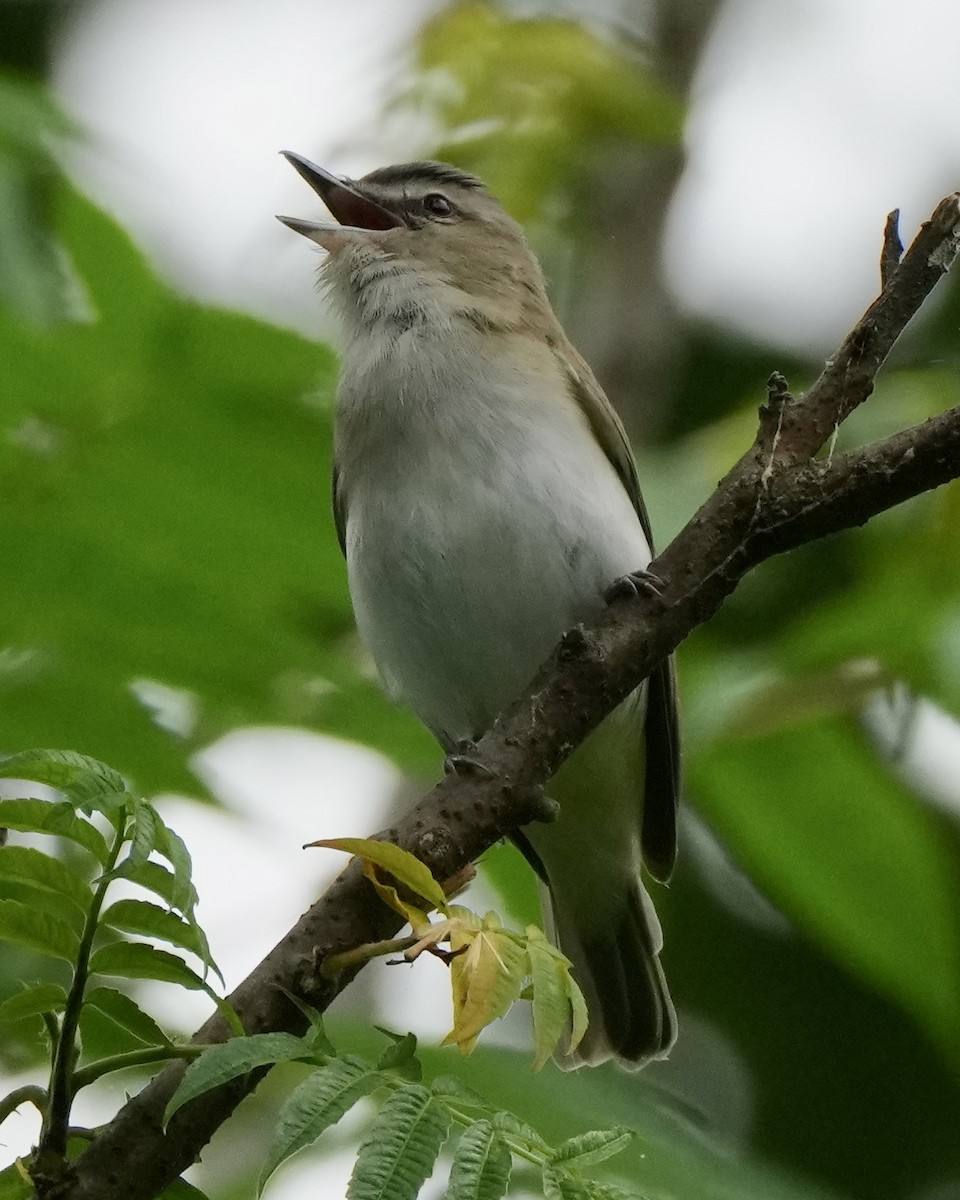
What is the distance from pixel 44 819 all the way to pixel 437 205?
371 centimetres

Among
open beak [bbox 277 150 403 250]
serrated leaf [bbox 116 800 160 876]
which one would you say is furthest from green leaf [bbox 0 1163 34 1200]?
open beak [bbox 277 150 403 250]

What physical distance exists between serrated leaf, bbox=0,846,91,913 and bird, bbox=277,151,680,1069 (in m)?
1.94

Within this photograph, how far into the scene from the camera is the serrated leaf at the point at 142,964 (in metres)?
2.03

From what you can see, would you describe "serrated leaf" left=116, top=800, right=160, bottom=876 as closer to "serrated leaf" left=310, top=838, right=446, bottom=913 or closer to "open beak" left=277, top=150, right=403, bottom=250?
"serrated leaf" left=310, top=838, right=446, bottom=913

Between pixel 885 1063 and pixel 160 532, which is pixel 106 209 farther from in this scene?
pixel 885 1063

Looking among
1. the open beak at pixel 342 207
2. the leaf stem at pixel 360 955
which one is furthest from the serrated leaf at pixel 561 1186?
the open beak at pixel 342 207

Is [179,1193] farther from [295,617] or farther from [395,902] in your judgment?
[295,617]

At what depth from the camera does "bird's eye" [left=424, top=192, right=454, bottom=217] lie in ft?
17.5

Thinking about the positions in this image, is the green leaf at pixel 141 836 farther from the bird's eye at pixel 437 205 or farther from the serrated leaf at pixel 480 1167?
the bird's eye at pixel 437 205

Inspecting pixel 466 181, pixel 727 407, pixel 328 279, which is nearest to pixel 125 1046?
pixel 328 279

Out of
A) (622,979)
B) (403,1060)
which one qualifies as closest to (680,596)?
(403,1060)

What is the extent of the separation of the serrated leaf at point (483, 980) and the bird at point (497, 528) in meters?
1.70

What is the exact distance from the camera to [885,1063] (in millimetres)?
5977

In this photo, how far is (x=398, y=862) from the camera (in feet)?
7.19
